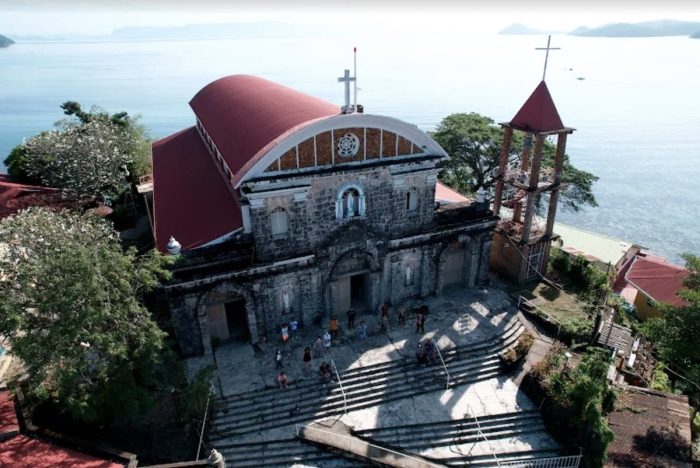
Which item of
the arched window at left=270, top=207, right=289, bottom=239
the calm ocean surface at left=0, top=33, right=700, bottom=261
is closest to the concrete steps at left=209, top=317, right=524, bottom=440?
the arched window at left=270, top=207, right=289, bottom=239

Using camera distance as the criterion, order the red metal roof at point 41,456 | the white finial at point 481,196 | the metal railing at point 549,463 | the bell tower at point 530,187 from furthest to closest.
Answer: the bell tower at point 530,187, the white finial at point 481,196, the metal railing at point 549,463, the red metal roof at point 41,456

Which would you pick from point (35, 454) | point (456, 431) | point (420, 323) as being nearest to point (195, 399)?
point (35, 454)

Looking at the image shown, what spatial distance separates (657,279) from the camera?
104ft

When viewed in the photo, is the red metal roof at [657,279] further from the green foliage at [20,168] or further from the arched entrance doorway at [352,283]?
the green foliage at [20,168]

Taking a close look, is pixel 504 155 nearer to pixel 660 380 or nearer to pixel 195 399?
pixel 660 380

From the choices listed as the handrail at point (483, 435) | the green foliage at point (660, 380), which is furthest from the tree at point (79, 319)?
the green foliage at point (660, 380)

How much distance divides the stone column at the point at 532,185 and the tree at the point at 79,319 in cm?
1719

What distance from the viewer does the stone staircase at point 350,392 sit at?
18141 millimetres

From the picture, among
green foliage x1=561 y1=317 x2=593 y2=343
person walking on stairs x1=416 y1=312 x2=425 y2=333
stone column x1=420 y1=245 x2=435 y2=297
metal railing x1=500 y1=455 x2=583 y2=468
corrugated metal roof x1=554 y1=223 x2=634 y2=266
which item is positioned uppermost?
stone column x1=420 y1=245 x2=435 y2=297

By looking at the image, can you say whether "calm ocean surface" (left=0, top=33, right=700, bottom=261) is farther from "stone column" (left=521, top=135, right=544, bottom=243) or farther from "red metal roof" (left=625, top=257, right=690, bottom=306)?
"stone column" (left=521, top=135, right=544, bottom=243)

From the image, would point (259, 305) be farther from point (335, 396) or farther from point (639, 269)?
point (639, 269)

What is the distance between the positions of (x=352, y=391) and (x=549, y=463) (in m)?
7.30

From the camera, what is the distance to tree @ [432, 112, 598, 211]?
118 feet

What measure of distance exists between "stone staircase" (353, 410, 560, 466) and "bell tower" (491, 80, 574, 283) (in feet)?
31.0
